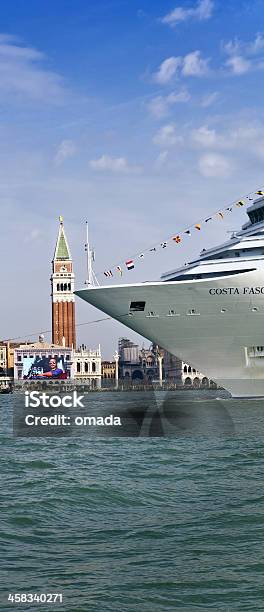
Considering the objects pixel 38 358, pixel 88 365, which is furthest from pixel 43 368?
pixel 88 365

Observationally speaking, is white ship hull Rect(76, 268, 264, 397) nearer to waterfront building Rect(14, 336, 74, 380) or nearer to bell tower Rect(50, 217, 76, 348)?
waterfront building Rect(14, 336, 74, 380)

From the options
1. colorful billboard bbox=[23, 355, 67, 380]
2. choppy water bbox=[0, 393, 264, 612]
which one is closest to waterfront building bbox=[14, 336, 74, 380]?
colorful billboard bbox=[23, 355, 67, 380]

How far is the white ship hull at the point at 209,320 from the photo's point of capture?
133 ft

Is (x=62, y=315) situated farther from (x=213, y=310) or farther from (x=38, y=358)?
(x=213, y=310)

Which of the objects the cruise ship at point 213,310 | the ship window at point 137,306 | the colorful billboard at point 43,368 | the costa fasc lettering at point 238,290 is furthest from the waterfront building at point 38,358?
the costa fasc lettering at point 238,290

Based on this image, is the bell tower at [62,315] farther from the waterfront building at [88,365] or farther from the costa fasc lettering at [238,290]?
the costa fasc lettering at [238,290]

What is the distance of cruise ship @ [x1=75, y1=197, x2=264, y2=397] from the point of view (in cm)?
4072

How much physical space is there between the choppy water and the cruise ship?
16798 millimetres

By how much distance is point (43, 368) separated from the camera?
168 m

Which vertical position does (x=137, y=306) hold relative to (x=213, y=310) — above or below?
above

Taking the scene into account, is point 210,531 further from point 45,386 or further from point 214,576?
point 45,386

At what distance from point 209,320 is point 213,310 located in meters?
0.63

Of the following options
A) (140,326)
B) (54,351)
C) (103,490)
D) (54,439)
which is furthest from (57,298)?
(103,490)

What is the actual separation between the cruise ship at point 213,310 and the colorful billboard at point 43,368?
124429mm
